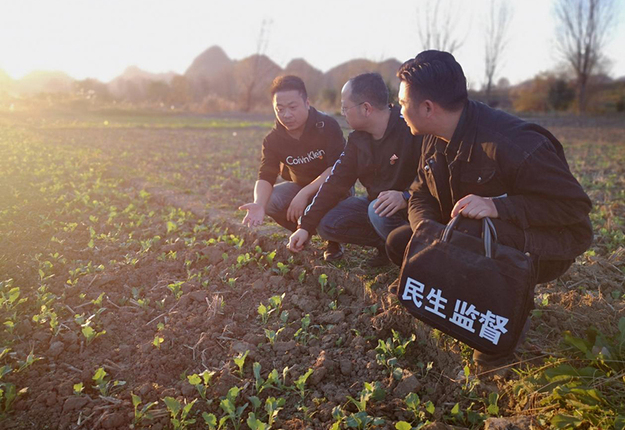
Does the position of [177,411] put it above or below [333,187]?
below

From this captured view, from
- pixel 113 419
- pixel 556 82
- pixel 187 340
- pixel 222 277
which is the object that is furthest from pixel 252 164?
pixel 556 82

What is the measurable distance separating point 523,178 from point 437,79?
624mm

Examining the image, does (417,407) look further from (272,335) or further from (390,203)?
(390,203)

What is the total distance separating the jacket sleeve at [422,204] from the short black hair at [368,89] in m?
0.69

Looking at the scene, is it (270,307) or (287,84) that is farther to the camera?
(287,84)

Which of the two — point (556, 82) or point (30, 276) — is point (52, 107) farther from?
point (556, 82)

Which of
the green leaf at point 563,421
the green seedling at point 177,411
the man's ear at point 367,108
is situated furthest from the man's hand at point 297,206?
the green leaf at point 563,421

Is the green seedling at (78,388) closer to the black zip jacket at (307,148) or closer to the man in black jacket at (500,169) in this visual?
the man in black jacket at (500,169)

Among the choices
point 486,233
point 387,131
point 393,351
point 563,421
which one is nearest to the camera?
point 563,421

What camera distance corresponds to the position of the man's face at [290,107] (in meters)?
3.42

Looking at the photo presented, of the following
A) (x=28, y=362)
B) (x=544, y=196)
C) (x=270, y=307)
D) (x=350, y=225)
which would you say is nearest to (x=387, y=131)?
(x=350, y=225)

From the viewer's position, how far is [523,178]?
207cm

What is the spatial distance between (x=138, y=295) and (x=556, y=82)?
1188 inches

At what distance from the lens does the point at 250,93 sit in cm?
3272
